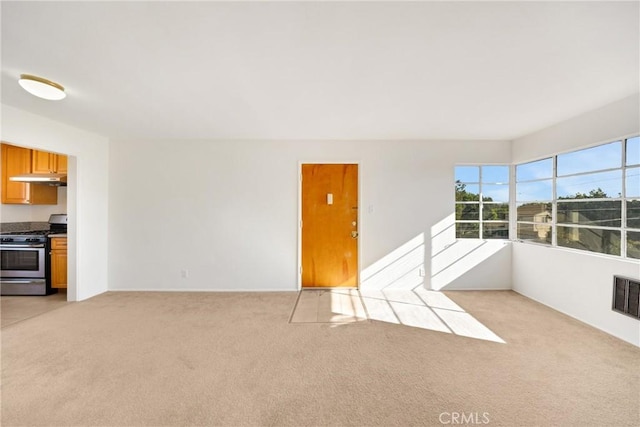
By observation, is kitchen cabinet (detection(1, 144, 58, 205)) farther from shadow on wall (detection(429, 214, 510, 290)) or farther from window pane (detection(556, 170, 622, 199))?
window pane (detection(556, 170, 622, 199))

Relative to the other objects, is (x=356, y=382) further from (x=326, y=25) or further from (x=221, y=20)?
(x=221, y=20)

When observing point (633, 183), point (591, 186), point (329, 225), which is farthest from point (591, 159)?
point (329, 225)

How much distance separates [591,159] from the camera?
328 cm

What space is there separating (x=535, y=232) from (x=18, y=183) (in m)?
8.41

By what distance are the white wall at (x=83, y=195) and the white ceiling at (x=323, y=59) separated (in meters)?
0.35

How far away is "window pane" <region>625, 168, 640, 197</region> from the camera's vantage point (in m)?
2.81

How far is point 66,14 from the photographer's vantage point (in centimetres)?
160

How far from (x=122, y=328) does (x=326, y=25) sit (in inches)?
143

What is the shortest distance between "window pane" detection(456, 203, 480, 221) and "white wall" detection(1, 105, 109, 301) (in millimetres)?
5842

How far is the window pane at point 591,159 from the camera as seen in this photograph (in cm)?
301

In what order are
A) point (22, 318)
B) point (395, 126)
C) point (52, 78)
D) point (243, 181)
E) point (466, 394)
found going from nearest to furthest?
point (466, 394) → point (52, 78) → point (22, 318) → point (395, 126) → point (243, 181)

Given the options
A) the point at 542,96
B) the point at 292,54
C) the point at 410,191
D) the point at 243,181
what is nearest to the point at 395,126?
the point at 410,191

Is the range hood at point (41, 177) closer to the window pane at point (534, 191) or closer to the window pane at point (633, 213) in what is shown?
the window pane at point (534, 191)

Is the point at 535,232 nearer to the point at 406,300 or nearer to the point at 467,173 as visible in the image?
the point at 467,173
